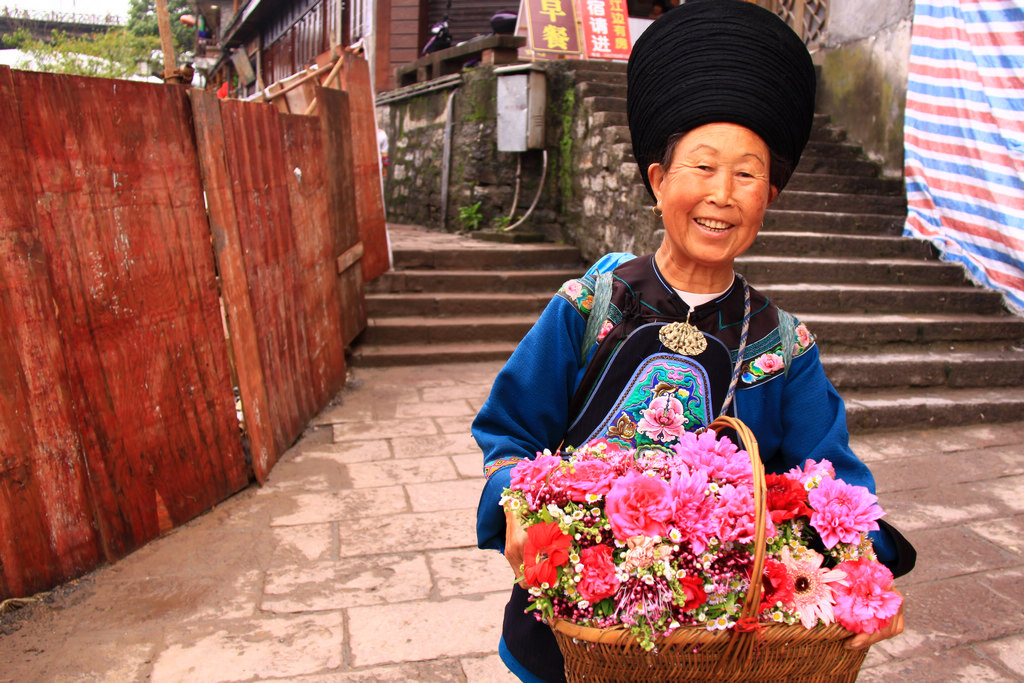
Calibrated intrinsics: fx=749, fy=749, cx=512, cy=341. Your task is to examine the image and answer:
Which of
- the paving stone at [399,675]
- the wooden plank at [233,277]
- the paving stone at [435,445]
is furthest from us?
the paving stone at [435,445]

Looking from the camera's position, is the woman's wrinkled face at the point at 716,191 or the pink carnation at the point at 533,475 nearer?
the pink carnation at the point at 533,475

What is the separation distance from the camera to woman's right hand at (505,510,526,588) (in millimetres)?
1235

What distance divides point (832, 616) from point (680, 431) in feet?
1.44

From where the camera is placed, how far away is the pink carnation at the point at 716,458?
1.19m

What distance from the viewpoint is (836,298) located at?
6.03 m

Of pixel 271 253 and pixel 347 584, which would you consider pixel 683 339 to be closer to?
pixel 347 584

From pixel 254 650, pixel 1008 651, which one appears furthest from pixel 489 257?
pixel 1008 651

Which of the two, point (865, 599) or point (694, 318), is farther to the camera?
point (694, 318)

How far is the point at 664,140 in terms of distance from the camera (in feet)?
4.78

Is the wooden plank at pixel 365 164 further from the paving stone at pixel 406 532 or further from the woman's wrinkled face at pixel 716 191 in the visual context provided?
the woman's wrinkled face at pixel 716 191

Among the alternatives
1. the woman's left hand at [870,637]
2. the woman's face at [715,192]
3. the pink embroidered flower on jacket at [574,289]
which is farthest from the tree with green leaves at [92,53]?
the woman's left hand at [870,637]

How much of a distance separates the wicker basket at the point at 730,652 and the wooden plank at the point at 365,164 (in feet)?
19.2

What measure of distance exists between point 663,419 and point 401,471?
3060mm

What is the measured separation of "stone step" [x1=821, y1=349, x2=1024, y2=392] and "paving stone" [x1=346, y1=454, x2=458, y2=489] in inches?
113
